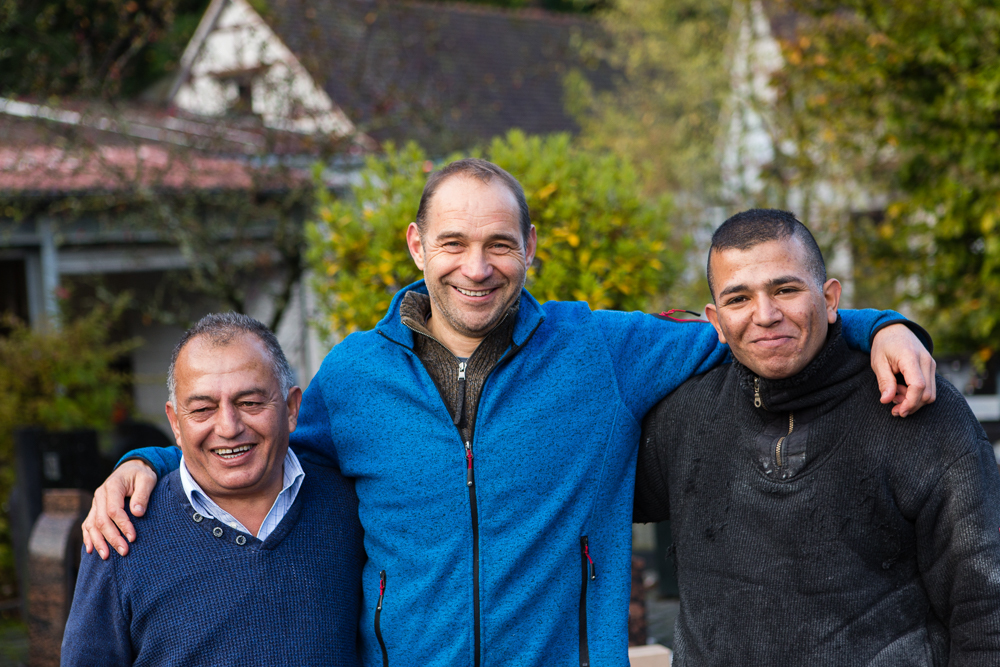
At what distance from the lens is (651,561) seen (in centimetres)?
720

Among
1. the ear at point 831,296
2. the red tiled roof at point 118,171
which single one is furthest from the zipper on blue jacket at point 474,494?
the red tiled roof at point 118,171

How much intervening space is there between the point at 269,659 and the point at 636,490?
1.06 meters

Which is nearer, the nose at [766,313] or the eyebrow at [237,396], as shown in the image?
the nose at [766,313]

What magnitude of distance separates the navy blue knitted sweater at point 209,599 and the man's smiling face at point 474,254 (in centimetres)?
68

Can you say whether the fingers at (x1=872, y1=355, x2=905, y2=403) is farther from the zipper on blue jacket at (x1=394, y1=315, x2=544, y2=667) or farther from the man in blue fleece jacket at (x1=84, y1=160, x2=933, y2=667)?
the zipper on blue jacket at (x1=394, y1=315, x2=544, y2=667)

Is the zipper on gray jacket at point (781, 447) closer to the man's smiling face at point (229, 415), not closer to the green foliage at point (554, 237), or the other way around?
the man's smiling face at point (229, 415)

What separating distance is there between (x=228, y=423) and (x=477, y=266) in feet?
2.43

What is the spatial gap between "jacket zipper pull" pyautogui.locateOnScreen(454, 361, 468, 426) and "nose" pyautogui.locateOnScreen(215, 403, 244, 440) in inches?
21.5

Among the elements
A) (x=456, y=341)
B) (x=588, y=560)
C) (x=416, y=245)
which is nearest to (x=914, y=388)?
(x=588, y=560)

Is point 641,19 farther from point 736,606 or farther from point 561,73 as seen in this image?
point 736,606

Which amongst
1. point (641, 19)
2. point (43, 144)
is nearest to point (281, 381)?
point (43, 144)

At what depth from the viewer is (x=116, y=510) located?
2.40 metres

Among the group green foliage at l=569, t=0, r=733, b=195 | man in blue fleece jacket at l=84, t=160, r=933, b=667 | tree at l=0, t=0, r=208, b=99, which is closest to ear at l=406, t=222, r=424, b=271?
man in blue fleece jacket at l=84, t=160, r=933, b=667

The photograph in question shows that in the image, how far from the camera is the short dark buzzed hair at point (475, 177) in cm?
255
